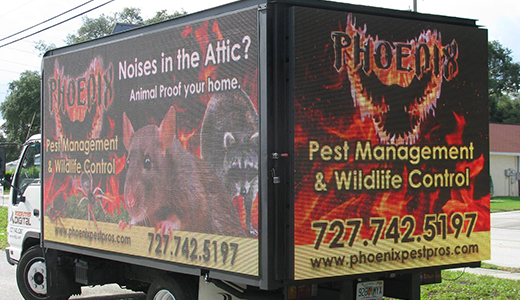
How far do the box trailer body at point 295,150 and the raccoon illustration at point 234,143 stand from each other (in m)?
0.01

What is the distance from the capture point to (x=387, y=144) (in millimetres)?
5586

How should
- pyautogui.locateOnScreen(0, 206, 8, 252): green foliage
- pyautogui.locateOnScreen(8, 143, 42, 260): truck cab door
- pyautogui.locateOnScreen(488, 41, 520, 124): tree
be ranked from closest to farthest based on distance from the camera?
1. pyautogui.locateOnScreen(8, 143, 42, 260): truck cab door
2. pyautogui.locateOnScreen(0, 206, 8, 252): green foliage
3. pyautogui.locateOnScreen(488, 41, 520, 124): tree

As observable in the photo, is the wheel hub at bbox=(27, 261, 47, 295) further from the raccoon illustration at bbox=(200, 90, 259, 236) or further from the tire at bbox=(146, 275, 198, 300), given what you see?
the raccoon illustration at bbox=(200, 90, 259, 236)

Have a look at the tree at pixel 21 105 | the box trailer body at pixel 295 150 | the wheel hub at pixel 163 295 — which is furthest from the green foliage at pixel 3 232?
the tree at pixel 21 105

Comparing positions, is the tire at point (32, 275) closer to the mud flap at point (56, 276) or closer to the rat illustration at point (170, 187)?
the mud flap at point (56, 276)

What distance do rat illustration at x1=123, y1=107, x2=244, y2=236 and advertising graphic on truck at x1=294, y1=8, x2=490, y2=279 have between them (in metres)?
0.85

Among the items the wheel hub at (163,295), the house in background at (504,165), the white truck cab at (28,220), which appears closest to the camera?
the wheel hub at (163,295)

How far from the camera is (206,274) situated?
567 cm

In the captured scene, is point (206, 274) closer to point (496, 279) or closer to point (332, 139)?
point (332, 139)

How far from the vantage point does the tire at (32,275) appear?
325 inches

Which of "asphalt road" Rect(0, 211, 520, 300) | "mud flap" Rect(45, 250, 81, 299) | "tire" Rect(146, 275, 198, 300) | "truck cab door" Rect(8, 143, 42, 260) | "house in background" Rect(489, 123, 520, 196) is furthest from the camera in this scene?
"house in background" Rect(489, 123, 520, 196)

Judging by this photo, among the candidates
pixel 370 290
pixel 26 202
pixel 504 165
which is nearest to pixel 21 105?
pixel 504 165

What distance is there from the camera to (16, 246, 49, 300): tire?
825 cm

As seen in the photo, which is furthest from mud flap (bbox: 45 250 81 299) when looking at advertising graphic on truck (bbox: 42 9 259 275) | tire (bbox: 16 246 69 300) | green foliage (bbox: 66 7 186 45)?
green foliage (bbox: 66 7 186 45)
